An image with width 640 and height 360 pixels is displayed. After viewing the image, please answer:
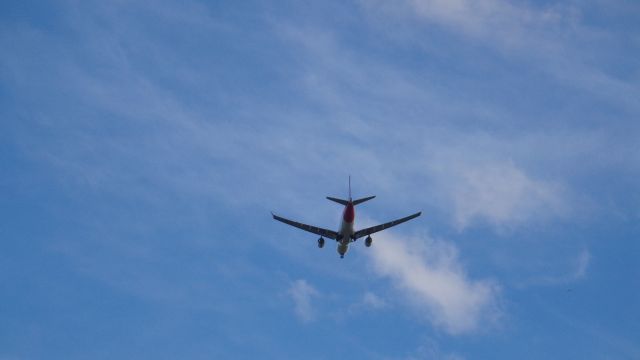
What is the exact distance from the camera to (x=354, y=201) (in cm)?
15112

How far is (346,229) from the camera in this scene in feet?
518

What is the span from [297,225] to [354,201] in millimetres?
15343

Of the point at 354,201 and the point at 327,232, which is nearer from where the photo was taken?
the point at 354,201

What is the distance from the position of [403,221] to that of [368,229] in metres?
5.43

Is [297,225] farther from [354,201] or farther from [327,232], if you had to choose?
[354,201]

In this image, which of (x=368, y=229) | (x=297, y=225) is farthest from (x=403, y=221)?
(x=297, y=225)

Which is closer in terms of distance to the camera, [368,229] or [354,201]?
[354,201]

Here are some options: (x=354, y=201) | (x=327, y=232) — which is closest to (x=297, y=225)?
(x=327, y=232)

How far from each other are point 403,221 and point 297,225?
1629cm

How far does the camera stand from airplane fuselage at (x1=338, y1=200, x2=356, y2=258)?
504 ft

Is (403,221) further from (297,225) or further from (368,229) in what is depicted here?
(297,225)

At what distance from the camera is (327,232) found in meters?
162

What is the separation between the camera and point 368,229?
161000 millimetres

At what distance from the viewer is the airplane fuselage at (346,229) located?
15362 centimetres
